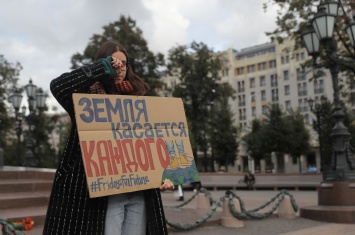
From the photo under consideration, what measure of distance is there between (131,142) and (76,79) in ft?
1.80

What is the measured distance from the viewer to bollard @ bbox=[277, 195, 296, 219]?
35.1ft

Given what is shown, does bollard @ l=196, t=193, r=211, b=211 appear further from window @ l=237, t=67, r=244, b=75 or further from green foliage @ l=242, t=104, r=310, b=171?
window @ l=237, t=67, r=244, b=75

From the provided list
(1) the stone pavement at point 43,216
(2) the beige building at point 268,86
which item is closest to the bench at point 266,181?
(1) the stone pavement at point 43,216

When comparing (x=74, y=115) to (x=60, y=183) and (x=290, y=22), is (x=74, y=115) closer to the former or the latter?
(x=60, y=183)

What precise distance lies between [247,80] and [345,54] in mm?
61033

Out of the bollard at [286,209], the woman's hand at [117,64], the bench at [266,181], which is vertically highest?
the woman's hand at [117,64]

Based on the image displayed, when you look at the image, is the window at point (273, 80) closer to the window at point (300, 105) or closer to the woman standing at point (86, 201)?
the window at point (300, 105)

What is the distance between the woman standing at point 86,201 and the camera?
101 inches

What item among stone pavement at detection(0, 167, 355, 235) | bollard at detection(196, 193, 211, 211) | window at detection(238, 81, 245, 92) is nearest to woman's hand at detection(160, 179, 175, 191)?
stone pavement at detection(0, 167, 355, 235)

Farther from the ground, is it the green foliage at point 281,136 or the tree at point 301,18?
the tree at point 301,18

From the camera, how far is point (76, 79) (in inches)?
104

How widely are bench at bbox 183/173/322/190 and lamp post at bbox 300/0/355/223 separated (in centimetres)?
1892

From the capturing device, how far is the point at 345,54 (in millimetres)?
22156

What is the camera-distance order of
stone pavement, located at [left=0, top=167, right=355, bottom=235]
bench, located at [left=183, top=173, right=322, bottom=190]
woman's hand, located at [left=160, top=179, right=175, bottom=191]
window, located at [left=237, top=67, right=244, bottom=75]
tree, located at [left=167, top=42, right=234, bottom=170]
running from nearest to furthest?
woman's hand, located at [left=160, top=179, right=175, bottom=191]
stone pavement, located at [left=0, top=167, right=355, bottom=235]
bench, located at [left=183, top=173, right=322, bottom=190]
tree, located at [left=167, top=42, right=234, bottom=170]
window, located at [left=237, top=67, right=244, bottom=75]
